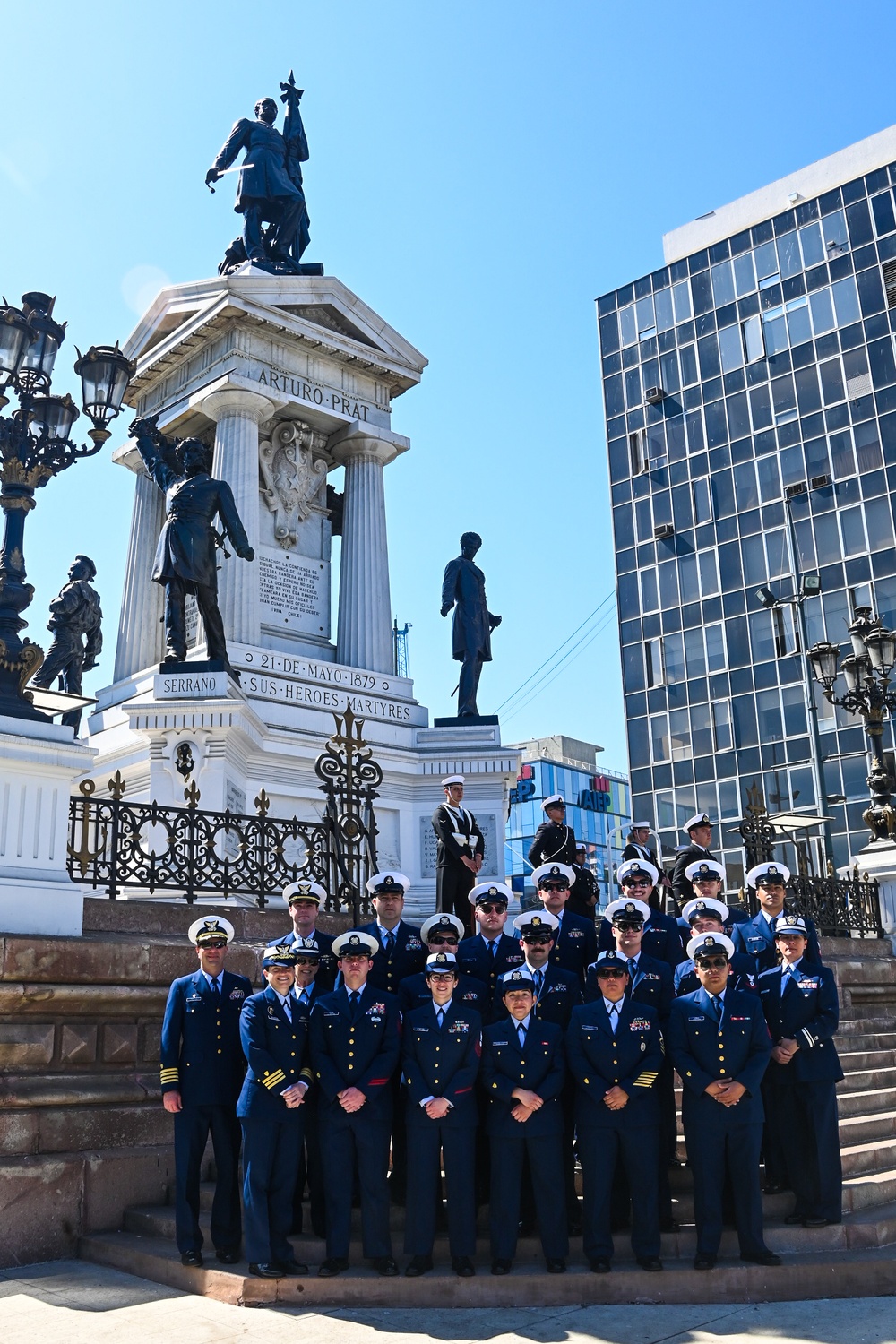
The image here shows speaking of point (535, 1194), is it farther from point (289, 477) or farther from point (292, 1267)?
point (289, 477)

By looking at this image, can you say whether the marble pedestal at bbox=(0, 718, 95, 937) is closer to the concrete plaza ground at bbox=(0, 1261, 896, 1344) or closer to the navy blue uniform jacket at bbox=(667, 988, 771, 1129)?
the concrete plaza ground at bbox=(0, 1261, 896, 1344)

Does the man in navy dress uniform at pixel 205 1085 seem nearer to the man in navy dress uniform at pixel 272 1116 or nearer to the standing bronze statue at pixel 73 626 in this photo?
the man in navy dress uniform at pixel 272 1116

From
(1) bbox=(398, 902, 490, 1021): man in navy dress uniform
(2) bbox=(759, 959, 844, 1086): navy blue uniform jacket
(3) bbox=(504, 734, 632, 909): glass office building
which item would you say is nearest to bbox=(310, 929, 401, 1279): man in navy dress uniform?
(1) bbox=(398, 902, 490, 1021): man in navy dress uniform

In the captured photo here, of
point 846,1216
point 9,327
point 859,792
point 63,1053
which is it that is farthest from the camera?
point 859,792

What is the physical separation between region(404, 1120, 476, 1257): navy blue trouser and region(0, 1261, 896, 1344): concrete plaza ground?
1.47 feet

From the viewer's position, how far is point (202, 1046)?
7.51 m

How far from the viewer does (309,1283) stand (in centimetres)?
679

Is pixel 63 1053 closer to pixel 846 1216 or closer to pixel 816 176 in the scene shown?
pixel 846 1216

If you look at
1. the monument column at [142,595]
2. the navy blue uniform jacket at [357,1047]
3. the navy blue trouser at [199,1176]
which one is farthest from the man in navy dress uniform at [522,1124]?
the monument column at [142,595]

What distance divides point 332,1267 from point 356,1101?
0.88 metres

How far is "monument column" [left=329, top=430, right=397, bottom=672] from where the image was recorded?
21594mm

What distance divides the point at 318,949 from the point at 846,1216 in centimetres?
363

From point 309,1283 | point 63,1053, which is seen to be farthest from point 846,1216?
point 63,1053

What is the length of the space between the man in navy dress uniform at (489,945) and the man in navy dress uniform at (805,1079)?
65.7 inches
